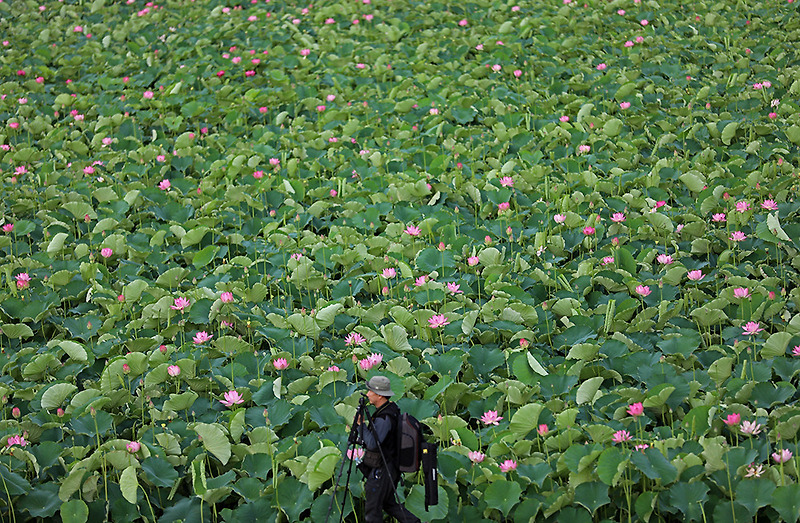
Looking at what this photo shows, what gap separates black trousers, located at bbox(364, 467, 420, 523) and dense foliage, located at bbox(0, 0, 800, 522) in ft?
0.44

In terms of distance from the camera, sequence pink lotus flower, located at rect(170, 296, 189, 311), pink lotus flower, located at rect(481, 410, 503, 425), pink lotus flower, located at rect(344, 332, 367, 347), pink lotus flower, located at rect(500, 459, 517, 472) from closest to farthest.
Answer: pink lotus flower, located at rect(500, 459, 517, 472) < pink lotus flower, located at rect(481, 410, 503, 425) < pink lotus flower, located at rect(344, 332, 367, 347) < pink lotus flower, located at rect(170, 296, 189, 311)

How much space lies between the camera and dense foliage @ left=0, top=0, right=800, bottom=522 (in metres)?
3.58

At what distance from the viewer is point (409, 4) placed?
9.53 meters

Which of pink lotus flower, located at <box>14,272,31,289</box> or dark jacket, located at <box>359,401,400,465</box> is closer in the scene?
dark jacket, located at <box>359,401,400,465</box>

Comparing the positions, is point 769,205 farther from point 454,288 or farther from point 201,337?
point 201,337

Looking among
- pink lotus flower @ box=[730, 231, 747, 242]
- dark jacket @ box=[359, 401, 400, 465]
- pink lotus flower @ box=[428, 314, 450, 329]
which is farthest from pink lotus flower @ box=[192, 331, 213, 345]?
pink lotus flower @ box=[730, 231, 747, 242]

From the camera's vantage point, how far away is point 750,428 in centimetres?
354

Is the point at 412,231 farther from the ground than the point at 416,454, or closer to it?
closer to it

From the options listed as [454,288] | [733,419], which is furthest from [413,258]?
[733,419]

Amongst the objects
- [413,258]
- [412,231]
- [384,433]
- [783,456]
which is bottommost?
[413,258]

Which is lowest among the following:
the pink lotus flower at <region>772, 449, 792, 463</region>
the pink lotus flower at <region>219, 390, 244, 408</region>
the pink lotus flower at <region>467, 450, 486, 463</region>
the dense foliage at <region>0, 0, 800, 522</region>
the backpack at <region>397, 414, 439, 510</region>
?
the dense foliage at <region>0, 0, 800, 522</region>

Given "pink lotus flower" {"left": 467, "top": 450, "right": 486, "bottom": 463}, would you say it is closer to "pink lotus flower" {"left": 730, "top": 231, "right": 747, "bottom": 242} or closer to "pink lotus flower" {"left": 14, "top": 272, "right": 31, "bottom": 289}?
"pink lotus flower" {"left": 730, "top": 231, "right": 747, "bottom": 242}

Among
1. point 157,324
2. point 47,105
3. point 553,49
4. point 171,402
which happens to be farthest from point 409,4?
point 171,402

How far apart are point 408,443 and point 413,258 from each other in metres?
2.32
